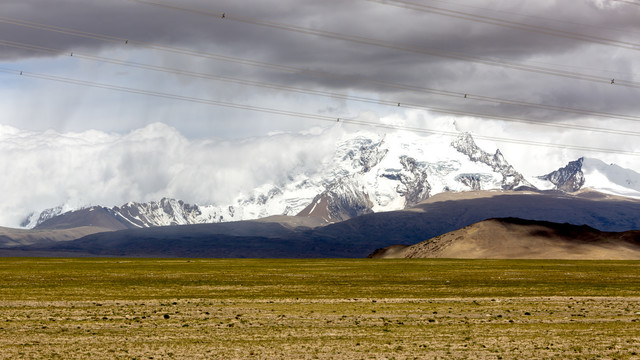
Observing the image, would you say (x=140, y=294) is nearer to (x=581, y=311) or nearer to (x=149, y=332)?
(x=149, y=332)

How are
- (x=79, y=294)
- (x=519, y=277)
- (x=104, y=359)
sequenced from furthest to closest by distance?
(x=519, y=277)
(x=79, y=294)
(x=104, y=359)

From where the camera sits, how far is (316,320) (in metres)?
50.5

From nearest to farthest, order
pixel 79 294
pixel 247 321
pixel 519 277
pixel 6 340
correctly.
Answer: pixel 6 340
pixel 247 321
pixel 79 294
pixel 519 277

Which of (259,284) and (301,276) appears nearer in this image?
(259,284)

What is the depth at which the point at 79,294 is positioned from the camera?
68.0m

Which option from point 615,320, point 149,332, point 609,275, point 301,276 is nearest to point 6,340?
point 149,332

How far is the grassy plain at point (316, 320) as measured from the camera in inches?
1544

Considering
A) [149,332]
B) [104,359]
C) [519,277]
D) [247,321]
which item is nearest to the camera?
[104,359]

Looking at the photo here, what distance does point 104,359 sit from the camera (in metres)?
36.5

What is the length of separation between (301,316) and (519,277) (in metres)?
52.2

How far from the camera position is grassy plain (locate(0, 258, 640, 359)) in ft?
129

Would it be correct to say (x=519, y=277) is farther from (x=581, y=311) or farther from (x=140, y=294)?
(x=140, y=294)

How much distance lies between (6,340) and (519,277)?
6972 cm

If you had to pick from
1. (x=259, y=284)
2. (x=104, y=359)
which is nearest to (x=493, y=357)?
(x=104, y=359)
